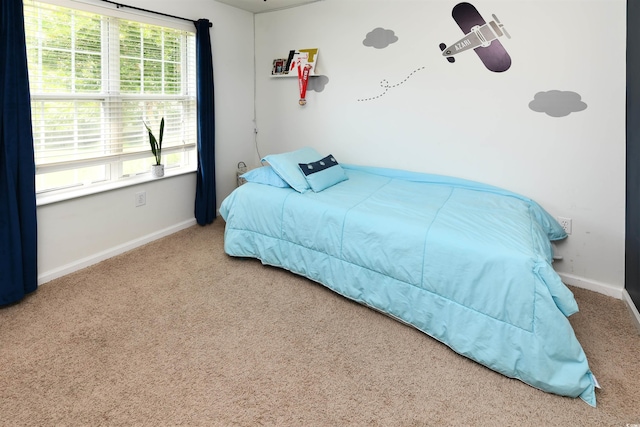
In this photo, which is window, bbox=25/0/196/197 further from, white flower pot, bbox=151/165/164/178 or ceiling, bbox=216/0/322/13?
ceiling, bbox=216/0/322/13

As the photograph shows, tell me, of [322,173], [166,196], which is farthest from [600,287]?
[166,196]

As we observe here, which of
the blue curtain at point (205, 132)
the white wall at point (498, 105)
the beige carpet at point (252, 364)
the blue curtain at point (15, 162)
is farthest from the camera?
the blue curtain at point (205, 132)

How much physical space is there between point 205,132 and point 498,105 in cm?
250

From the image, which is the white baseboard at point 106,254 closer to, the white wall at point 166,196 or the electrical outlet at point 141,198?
the white wall at point 166,196

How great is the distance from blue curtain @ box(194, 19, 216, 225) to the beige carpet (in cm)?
119

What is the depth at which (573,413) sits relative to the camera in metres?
1.61

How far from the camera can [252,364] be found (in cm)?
187

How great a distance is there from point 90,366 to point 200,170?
2.14 m

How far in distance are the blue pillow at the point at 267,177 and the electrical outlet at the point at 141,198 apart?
889 millimetres

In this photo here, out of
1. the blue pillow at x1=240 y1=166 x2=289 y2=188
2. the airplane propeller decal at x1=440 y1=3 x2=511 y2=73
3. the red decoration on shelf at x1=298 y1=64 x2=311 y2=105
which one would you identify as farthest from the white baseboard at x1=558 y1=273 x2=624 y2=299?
the red decoration on shelf at x1=298 y1=64 x2=311 y2=105

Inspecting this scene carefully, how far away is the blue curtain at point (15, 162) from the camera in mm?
2154

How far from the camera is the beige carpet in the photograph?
1.58m

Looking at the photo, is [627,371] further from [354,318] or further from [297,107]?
[297,107]

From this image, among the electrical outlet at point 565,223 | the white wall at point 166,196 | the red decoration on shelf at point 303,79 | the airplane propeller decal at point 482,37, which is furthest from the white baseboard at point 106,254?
the electrical outlet at point 565,223
